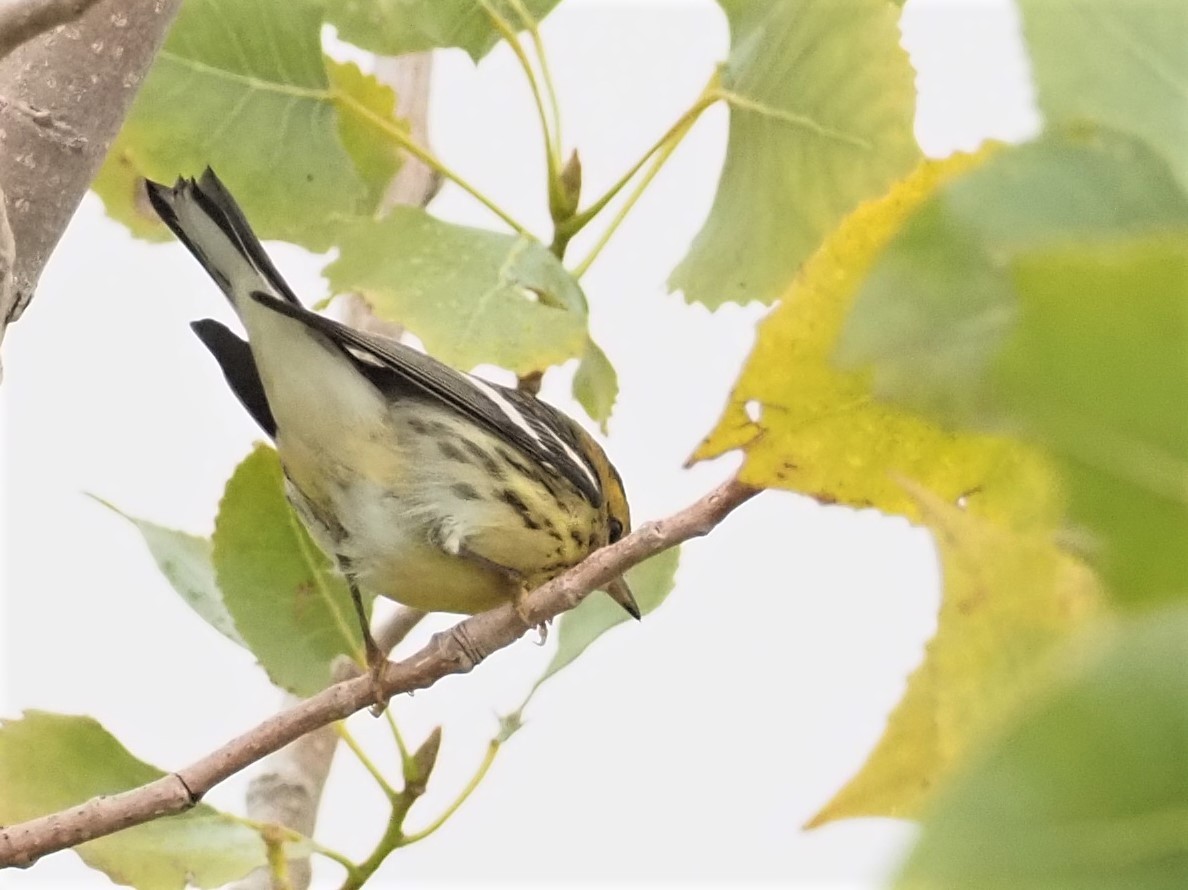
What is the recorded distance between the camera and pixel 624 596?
2.71ft

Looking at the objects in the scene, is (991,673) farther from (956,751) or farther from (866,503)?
(866,503)

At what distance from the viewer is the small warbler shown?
0.82 meters

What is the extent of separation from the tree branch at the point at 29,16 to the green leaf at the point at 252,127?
0.26 metres

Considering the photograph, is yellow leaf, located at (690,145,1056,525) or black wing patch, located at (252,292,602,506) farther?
black wing patch, located at (252,292,602,506)

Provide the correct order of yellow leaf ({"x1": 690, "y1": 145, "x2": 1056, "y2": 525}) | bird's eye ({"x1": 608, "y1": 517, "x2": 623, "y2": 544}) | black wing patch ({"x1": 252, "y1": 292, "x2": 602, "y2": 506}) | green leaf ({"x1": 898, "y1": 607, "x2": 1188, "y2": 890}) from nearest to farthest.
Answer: green leaf ({"x1": 898, "y1": 607, "x2": 1188, "y2": 890}) → yellow leaf ({"x1": 690, "y1": 145, "x2": 1056, "y2": 525}) → black wing patch ({"x1": 252, "y1": 292, "x2": 602, "y2": 506}) → bird's eye ({"x1": 608, "y1": 517, "x2": 623, "y2": 544})

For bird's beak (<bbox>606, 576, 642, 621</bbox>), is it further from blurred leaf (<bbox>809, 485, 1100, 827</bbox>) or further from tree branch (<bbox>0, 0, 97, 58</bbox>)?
blurred leaf (<bbox>809, 485, 1100, 827</bbox>)

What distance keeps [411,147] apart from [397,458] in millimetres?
267

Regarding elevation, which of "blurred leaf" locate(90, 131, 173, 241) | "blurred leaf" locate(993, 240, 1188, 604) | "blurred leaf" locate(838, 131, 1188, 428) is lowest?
"blurred leaf" locate(993, 240, 1188, 604)

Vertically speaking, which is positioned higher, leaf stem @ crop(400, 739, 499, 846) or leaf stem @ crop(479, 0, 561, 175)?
leaf stem @ crop(479, 0, 561, 175)

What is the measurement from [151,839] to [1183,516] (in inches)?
23.3

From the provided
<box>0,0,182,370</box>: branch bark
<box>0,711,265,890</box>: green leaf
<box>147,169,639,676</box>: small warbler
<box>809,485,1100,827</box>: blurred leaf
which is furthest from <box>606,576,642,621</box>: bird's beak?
<box>809,485,1100,827</box>: blurred leaf

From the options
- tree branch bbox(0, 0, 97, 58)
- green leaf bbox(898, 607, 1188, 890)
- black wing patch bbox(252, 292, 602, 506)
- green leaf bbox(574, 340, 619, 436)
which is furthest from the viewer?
black wing patch bbox(252, 292, 602, 506)

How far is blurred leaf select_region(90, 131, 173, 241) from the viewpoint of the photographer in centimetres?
72

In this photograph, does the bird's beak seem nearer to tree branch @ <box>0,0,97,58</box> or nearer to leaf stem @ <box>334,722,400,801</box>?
leaf stem @ <box>334,722,400,801</box>
